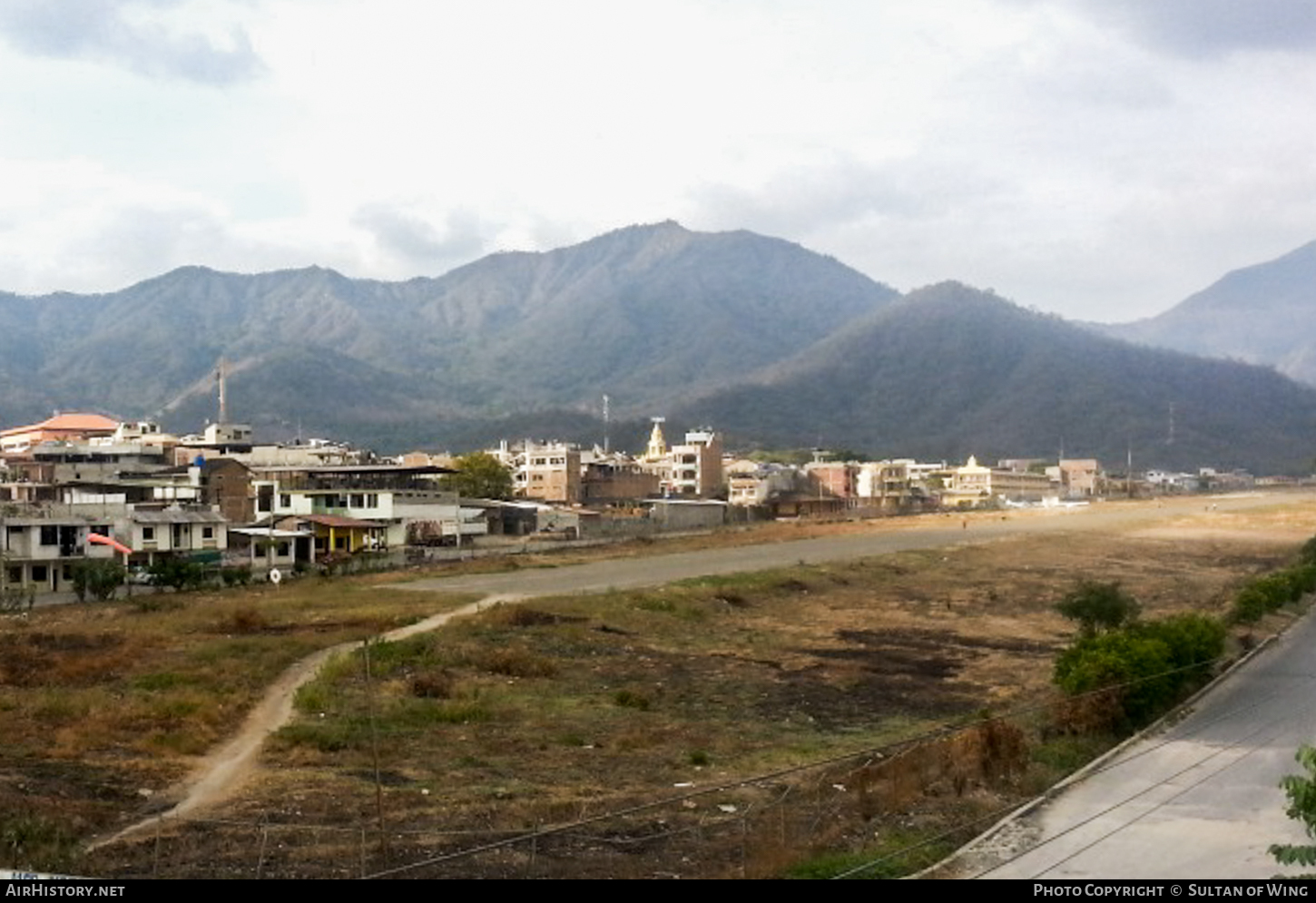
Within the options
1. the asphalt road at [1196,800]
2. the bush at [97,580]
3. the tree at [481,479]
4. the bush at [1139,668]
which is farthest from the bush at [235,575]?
the asphalt road at [1196,800]

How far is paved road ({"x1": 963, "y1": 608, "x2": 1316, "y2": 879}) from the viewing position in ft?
52.3

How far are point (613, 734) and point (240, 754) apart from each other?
6.88 metres

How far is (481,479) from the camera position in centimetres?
9969

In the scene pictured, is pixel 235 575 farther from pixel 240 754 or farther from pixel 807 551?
pixel 240 754

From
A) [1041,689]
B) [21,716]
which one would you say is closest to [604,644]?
[1041,689]

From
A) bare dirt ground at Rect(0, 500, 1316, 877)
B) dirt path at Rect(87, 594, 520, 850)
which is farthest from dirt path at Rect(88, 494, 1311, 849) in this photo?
bare dirt ground at Rect(0, 500, 1316, 877)

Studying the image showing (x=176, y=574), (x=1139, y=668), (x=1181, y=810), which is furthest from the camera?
(x=176, y=574)

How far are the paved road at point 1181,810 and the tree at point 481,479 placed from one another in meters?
74.6

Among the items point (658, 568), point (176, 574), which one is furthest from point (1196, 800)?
point (658, 568)

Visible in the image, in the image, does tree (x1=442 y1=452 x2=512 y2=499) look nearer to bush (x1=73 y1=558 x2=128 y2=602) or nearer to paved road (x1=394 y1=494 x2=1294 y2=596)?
paved road (x1=394 y1=494 x2=1294 y2=596)

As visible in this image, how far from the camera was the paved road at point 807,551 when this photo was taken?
2148 inches

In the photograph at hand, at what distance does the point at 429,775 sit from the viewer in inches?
839

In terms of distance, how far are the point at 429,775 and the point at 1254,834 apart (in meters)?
12.3

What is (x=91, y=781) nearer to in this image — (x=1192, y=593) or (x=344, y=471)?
(x=1192, y=593)
